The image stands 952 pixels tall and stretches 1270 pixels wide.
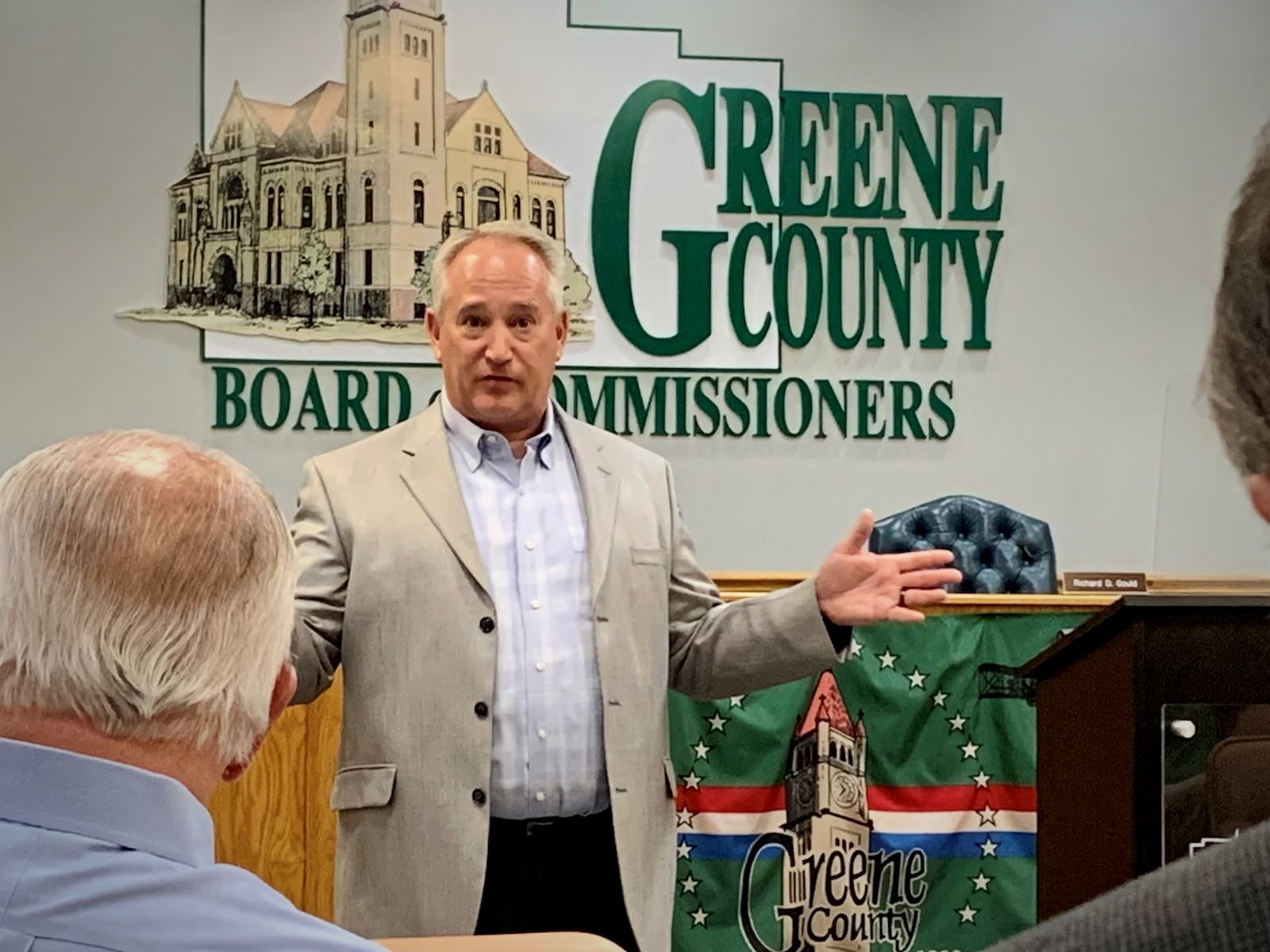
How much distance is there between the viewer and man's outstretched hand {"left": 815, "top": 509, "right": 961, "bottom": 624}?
2.39 metres

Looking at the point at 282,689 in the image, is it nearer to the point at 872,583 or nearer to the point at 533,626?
the point at 533,626

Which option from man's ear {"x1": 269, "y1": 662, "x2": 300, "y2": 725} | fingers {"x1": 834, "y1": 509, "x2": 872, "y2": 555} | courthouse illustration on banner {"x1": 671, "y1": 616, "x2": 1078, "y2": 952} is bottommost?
courthouse illustration on banner {"x1": 671, "y1": 616, "x2": 1078, "y2": 952}

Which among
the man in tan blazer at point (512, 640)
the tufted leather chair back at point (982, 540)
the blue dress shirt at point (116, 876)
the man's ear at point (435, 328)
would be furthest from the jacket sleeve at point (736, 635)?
the tufted leather chair back at point (982, 540)

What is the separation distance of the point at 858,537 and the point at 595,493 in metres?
0.48

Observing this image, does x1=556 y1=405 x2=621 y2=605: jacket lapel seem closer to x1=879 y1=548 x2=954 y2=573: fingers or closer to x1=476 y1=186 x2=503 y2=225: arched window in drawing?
x1=879 y1=548 x2=954 y2=573: fingers

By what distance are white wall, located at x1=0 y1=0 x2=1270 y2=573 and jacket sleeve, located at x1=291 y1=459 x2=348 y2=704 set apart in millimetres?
3610

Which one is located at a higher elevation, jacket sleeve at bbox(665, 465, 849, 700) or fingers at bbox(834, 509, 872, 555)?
fingers at bbox(834, 509, 872, 555)

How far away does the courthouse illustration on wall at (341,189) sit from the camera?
6051mm

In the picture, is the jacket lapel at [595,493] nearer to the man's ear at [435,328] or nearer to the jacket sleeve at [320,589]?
the man's ear at [435,328]

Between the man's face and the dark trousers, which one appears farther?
the man's face

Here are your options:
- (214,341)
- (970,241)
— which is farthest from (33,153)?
(970,241)

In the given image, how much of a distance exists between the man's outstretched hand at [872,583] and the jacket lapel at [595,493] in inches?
15.2

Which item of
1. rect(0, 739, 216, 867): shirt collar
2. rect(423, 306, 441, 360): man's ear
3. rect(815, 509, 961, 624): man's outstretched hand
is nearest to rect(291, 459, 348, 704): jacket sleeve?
rect(423, 306, 441, 360): man's ear

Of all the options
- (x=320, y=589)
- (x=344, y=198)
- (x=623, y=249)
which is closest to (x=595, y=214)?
(x=623, y=249)
